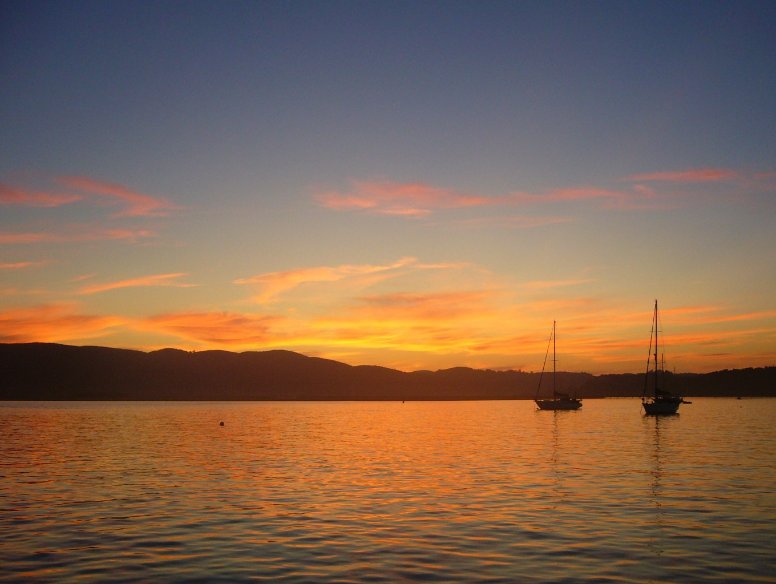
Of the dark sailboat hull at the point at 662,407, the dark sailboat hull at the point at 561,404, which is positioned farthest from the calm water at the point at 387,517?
the dark sailboat hull at the point at 561,404

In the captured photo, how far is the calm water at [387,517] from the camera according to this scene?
2205cm

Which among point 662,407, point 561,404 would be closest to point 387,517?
point 662,407

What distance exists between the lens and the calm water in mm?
22047

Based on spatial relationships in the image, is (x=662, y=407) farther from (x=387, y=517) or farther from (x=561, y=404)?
(x=387, y=517)

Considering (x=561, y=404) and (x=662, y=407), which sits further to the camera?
(x=561, y=404)

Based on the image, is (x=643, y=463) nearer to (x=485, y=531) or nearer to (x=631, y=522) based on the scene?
(x=631, y=522)

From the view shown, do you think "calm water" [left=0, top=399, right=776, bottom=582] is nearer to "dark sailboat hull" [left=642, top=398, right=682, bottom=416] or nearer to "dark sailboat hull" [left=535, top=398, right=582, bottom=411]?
"dark sailboat hull" [left=642, top=398, right=682, bottom=416]

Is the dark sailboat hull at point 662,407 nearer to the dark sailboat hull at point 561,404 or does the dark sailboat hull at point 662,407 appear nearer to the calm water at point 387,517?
the dark sailboat hull at point 561,404

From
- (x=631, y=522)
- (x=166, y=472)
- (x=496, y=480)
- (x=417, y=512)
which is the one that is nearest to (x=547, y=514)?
(x=631, y=522)

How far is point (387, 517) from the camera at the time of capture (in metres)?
30.7

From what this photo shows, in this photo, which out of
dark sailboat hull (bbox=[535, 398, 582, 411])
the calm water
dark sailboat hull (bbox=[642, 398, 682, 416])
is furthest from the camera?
dark sailboat hull (bbox=[535, 398, 582, 411])

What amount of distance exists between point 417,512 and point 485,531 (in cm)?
505

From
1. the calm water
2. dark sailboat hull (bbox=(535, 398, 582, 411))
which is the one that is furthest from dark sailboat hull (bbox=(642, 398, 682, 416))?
the calm water

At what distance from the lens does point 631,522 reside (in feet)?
97.2
